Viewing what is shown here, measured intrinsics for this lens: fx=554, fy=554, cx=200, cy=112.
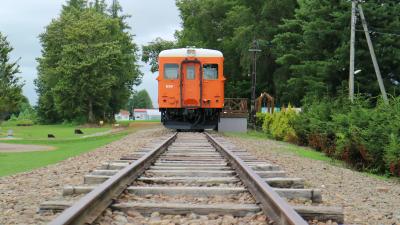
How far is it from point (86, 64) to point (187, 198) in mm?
51509

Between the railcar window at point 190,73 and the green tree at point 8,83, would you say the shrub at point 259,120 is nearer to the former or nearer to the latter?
the railcar window at point 190,73

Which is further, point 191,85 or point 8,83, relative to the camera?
point 8,83

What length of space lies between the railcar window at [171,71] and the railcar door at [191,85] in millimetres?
295

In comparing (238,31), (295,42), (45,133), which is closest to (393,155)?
(295,42)

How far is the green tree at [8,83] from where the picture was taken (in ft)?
158

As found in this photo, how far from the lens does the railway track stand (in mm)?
4910

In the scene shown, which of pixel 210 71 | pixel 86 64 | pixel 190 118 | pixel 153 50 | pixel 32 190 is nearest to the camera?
pixel 32 190

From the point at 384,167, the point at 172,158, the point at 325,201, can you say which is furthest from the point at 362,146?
the point at 325,201

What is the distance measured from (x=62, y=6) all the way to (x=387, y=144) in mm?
68336

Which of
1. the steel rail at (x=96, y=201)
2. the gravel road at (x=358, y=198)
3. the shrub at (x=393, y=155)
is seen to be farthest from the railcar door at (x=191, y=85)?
the steel rail at (x=96, y=201)

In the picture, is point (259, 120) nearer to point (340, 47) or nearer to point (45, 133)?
point (340, 47)

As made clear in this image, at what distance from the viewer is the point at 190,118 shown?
926 inches

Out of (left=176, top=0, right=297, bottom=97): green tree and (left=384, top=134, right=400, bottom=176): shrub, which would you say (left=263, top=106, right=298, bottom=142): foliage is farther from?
(left=176, top=0, right=297, bottom=97): green tree

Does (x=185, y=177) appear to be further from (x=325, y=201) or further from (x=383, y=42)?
(x=383, y=42)
